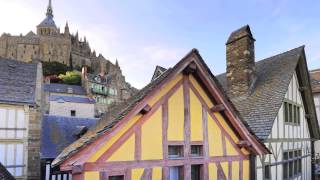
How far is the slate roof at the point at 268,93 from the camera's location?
9.57 meters

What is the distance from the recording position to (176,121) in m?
6.61

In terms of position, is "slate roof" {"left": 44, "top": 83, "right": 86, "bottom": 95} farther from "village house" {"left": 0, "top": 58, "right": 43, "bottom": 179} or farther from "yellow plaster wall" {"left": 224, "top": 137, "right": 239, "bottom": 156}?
"yellow plaster wall" {"left": 224, "top": 137, "right": 239, "bottom": 156}

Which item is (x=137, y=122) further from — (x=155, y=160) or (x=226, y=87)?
(x=226, y=87)

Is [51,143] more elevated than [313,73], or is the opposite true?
[313,73]

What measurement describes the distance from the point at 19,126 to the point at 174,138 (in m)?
9.01

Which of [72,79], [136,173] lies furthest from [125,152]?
[72,79]

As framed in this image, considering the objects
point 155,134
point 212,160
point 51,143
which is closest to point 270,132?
point 212,160

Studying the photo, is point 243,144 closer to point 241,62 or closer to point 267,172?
point 267,172

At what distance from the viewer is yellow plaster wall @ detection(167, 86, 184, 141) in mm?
6520

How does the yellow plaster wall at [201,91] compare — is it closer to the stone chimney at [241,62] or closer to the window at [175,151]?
the window at [175,151]

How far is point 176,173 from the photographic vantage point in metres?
6.70

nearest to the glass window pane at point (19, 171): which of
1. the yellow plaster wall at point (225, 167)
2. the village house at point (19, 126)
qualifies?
the village house at point (19, 126)

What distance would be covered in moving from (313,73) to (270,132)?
22435 mm

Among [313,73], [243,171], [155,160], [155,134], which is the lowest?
[243,171]
